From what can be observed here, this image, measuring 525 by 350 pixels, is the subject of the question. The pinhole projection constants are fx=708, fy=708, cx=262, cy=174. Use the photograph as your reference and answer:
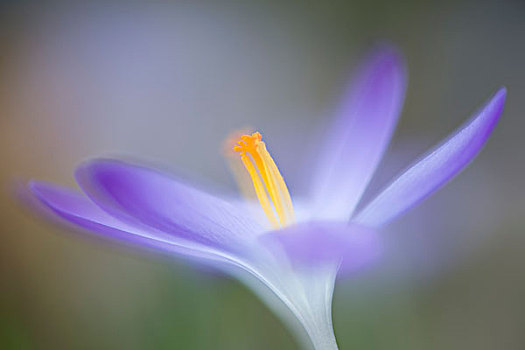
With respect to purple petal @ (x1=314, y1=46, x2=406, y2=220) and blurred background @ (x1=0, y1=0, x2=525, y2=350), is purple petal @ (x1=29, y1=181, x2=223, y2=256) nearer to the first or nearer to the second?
purple petal @ (x1=314, y1=46, x2=406, y2=220)

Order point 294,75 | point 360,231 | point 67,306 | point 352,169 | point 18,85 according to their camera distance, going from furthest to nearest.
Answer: point 294,75, point 18,85, point 67,306, point 352,169, point 360,231

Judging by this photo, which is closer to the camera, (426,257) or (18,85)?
(426,257)

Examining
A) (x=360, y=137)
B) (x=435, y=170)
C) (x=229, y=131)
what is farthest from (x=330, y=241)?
(x=229, y=131)

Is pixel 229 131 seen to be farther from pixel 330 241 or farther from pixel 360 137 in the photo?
pixel 330 241

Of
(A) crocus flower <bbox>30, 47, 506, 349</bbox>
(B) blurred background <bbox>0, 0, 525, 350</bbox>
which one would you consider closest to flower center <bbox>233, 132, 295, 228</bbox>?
(A) crocus flower <bbox>30, 47, 506, 349</bbox>

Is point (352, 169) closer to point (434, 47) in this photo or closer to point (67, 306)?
point (67, 306)

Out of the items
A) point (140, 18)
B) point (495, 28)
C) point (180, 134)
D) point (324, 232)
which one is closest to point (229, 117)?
point (180, 134)
